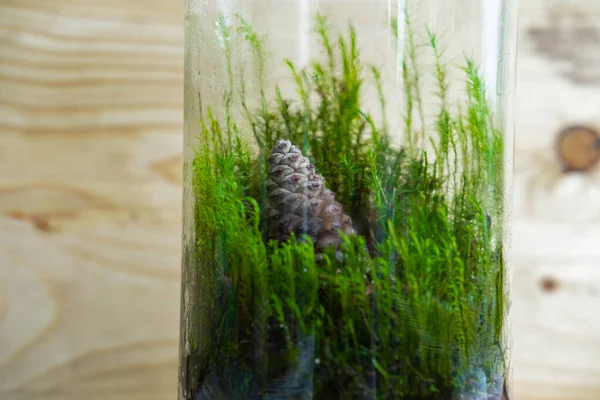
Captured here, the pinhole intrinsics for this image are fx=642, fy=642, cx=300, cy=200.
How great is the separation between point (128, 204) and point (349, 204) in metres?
0.47

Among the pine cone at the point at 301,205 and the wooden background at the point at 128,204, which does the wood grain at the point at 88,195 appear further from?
the pine cone at the point at 301,205

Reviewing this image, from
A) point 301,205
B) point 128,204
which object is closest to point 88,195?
point 128,204

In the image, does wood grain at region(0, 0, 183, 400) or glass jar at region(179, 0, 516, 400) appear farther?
wood grain at region(0, 0, 183, 400)

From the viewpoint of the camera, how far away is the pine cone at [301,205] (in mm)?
525

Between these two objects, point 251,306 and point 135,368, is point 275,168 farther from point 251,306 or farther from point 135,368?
point 135,368

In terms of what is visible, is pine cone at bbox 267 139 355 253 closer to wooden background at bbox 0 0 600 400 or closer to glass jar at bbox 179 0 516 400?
glass jar at bbox 179 0 516 400

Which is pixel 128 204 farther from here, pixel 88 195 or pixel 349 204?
pixel 349 204

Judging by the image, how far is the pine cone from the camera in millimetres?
525

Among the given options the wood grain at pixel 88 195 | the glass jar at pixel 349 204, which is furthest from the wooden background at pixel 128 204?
the glass jar at pixel 349 204

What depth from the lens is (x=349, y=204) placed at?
536mm

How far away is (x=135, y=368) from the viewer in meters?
0.92

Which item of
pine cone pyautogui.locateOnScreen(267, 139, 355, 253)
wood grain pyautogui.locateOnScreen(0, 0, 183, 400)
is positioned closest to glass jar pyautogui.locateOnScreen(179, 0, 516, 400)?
pine cone pyautogui.locateOnScreen(267, 139, 355, 253)

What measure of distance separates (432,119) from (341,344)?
0.21m

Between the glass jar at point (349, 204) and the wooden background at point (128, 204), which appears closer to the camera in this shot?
the glass jar at point (349, 204)
